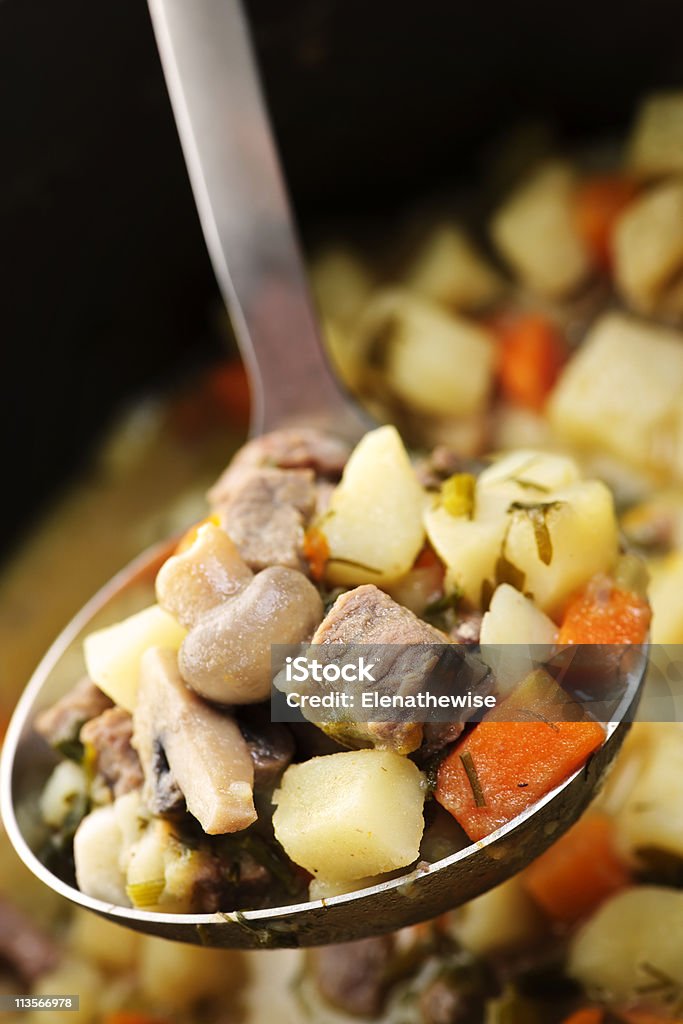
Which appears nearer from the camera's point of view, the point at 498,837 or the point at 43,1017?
the point at 498,837

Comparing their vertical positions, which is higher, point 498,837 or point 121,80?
point 121,80

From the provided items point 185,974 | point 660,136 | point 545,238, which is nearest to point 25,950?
point 185,974

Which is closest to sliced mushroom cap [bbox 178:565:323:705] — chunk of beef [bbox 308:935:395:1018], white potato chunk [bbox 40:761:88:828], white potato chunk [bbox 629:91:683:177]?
white potato chunk [bbox 40:761:88:828]

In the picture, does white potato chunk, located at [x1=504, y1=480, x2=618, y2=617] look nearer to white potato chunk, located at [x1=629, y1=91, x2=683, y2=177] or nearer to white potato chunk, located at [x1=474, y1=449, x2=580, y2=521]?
white potato chunk, located at [x1=474, y1=449, x2=580, y2=521]

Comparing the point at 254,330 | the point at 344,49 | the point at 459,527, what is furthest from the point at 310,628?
the point at 344,49

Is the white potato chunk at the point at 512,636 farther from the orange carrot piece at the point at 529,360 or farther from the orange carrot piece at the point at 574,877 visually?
the orange carrot piece at the point at 529,360

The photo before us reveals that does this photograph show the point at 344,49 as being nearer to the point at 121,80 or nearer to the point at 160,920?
the point at 121,80
